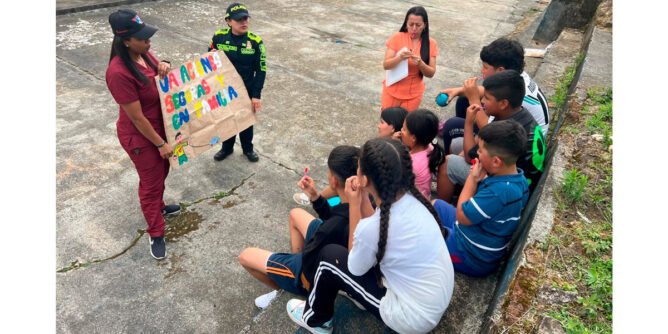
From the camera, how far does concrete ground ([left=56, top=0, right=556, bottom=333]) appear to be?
2631 mm

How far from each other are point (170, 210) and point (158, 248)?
492 mm

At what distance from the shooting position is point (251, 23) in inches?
331

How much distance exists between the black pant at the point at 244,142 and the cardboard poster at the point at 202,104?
0.39m

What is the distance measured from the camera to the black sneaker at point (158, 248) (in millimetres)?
3072

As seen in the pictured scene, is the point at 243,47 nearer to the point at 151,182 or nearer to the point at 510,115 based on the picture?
the point at 151,182

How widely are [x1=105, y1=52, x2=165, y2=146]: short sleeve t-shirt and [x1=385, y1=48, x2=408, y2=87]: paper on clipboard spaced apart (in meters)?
2.12

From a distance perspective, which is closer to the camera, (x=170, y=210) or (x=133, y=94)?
(x=133, y=94)

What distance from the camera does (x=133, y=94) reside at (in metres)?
2.67

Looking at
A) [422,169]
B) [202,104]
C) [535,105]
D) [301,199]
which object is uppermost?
[535,105]

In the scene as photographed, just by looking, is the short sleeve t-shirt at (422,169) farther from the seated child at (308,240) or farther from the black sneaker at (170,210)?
the black sneaker at (170,210)

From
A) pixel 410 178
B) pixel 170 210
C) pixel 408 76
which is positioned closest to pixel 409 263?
pixel 410 178

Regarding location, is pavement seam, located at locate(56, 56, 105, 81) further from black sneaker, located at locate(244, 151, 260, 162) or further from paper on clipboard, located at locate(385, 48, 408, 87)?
paper on clipboard, located at locate(385, 48, 408, 87)

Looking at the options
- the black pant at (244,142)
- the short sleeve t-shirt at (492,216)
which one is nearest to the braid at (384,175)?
the short sleeve t-shirt at (492,216)

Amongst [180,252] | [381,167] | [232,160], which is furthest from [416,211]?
[232,160]
